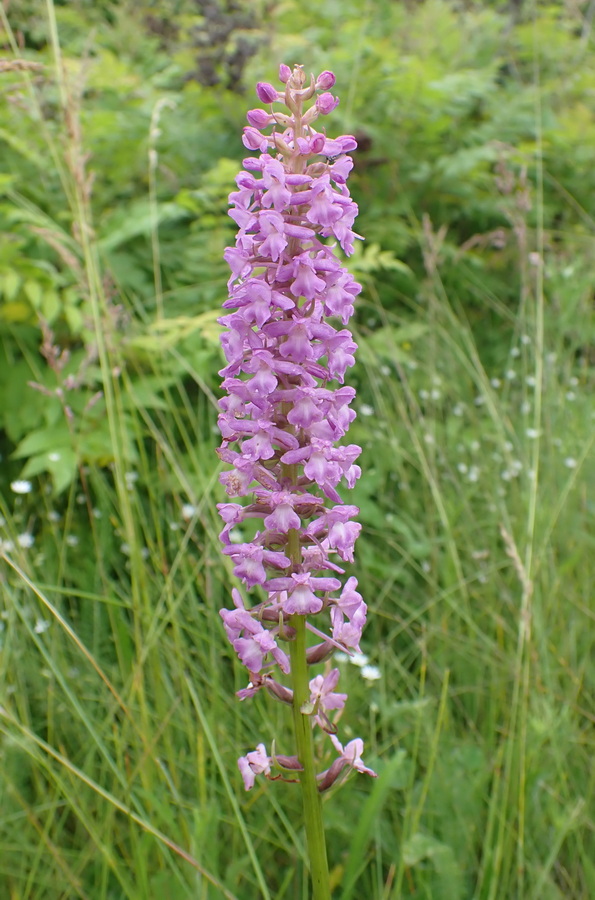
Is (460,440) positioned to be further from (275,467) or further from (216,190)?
(275,467)

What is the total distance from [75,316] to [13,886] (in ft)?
6.51

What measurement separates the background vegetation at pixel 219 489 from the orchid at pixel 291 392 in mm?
507

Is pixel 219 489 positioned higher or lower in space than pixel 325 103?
lower

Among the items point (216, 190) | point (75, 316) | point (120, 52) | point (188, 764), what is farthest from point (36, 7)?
point (188, 764)

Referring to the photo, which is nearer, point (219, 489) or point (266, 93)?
point (266, 93)

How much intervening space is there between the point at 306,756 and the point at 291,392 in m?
0.58

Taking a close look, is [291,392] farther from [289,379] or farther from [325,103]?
[325,103]

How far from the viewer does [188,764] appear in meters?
2.15

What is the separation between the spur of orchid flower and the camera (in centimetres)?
113

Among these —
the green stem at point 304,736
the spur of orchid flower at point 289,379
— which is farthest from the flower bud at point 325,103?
the green stem at point 304,736

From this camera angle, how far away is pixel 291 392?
115 centimetres

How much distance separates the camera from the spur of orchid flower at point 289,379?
113cm

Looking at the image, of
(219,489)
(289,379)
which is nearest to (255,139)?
(289,379)

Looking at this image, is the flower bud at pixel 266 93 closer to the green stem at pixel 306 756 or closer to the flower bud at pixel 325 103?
the flower bud at pixel 325 103
